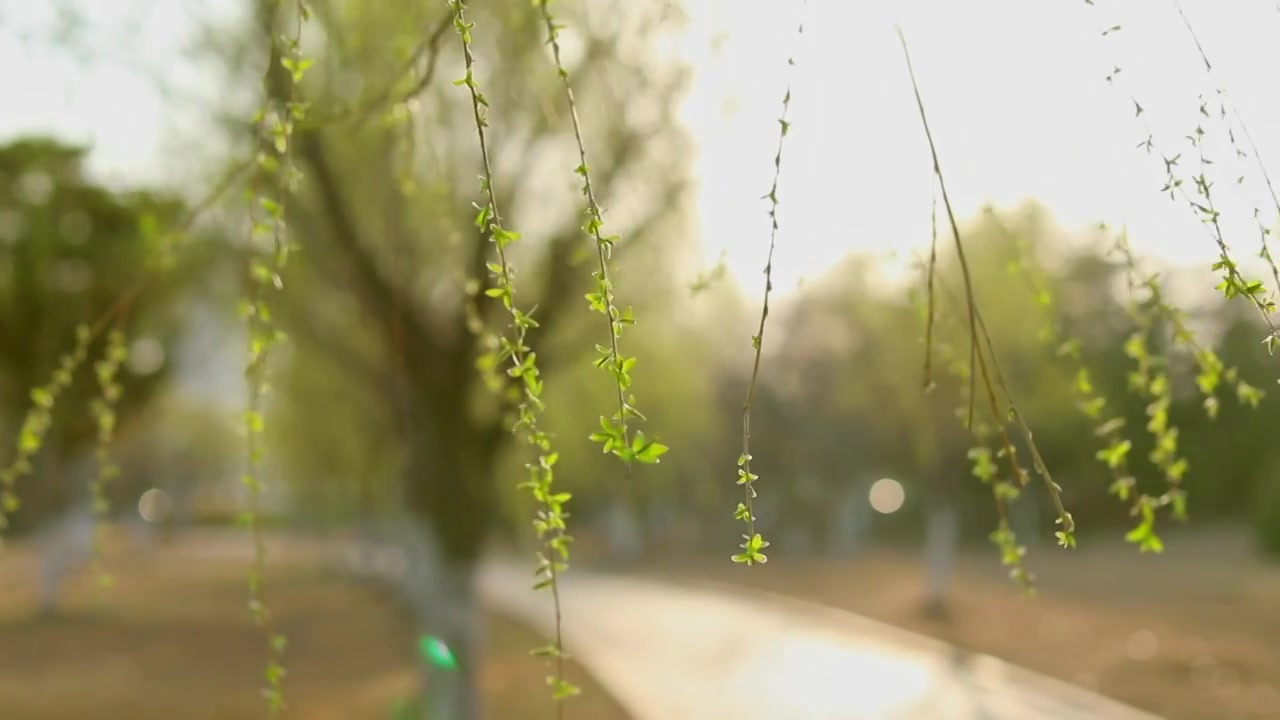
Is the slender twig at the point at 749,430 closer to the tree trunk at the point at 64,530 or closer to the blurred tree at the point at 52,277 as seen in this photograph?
the blurred tree at the point at 52,277

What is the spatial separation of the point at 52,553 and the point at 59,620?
1211 millimetres

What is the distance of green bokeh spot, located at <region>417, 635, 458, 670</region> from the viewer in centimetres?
662

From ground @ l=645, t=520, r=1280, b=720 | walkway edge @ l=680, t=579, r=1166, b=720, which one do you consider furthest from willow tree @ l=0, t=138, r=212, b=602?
ground @ l=645, t=520, r=1280, b=720

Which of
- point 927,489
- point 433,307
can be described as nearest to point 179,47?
point 433,307

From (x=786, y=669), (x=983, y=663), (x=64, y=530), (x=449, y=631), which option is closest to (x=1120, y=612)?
(x=983, y=663)

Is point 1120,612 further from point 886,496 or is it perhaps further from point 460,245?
point 886,496

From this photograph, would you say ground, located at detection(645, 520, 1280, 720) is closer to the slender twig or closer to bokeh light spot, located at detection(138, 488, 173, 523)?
the slender twig

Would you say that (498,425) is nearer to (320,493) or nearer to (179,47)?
(179,47)

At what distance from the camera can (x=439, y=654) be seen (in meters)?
6.62

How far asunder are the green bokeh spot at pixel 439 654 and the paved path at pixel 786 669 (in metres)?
2.22

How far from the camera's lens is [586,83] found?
6.05m

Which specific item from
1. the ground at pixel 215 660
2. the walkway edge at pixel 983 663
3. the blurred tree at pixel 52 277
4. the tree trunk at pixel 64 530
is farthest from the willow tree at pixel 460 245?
the tree trunk at pixel 64 530

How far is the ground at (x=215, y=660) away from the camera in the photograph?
9.06 meters

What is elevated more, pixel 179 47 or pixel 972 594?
pixel 179 47
